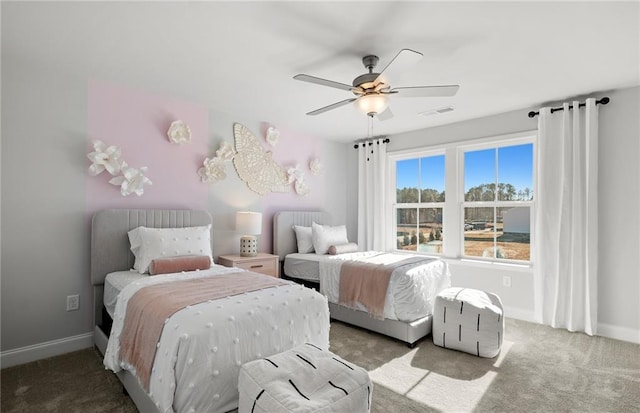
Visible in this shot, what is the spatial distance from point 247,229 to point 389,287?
1745 mm

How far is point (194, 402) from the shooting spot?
5.16 feet

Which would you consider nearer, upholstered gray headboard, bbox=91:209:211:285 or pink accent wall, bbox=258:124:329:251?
upholstered gray headboard, bbox=91:209:211:285

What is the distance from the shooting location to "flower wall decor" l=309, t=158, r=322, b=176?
5039 millimetres

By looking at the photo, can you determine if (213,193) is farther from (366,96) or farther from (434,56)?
(434,56)

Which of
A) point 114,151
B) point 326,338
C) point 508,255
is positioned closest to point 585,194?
point 508,255

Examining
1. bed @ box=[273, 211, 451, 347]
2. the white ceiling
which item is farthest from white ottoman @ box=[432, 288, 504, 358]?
the white ceiling

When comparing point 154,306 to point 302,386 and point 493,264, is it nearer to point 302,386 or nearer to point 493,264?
point 302,386

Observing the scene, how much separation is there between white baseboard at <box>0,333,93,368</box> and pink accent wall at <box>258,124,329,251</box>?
2.10 m

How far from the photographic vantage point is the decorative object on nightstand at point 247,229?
387 centimetres

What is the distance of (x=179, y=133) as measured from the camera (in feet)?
11.6

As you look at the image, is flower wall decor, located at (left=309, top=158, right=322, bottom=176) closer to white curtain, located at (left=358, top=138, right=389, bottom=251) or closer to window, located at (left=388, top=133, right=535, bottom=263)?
white curtain, located at (left=358, top=138, right=389, bottom=251)

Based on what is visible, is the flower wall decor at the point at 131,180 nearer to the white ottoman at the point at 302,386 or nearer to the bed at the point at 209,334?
the bed at the point at 209,334

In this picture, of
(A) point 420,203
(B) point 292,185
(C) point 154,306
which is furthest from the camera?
(A) point 420,203

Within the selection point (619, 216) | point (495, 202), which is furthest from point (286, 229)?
point (619, 216)
